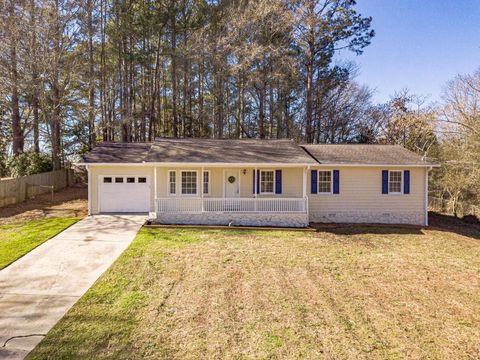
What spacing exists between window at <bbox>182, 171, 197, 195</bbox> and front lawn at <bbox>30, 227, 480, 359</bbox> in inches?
152

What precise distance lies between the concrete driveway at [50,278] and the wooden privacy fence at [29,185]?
6.57 metres

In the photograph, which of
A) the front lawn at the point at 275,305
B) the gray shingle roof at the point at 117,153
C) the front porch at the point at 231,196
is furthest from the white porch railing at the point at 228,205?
the gray shingle roof at the point at 117,153

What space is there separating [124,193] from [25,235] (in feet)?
14.3

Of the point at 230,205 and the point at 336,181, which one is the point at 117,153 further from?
the point at 336,181

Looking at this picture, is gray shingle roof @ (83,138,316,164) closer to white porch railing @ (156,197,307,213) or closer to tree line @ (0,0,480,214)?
white porch railing @ (156,197,307,213)

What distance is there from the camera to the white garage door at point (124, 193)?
13.1 meters

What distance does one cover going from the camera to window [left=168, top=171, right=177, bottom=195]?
41.5 feet

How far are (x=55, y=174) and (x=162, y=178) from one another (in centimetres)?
1195

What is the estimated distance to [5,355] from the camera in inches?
152

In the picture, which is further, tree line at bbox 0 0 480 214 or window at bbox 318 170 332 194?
tree line at bbox 0 0 480 214

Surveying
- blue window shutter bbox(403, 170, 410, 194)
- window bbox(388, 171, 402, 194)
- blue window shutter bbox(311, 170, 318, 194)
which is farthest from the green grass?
blue window shutter bbox(403, 170, 410, 194)

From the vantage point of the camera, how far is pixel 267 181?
1302cm

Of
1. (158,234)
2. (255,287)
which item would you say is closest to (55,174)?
(158,234)

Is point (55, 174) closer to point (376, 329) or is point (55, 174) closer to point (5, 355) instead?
point (5, 355)
